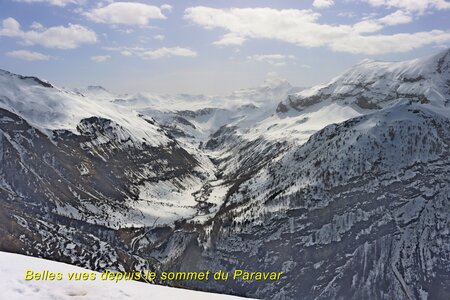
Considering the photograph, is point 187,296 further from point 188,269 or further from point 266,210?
point 266,210

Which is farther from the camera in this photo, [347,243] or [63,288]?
[347,243]

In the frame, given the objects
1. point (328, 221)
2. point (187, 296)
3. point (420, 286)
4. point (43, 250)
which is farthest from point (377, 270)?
point (187, 296)

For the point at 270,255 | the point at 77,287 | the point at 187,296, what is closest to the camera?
the point at 77,287

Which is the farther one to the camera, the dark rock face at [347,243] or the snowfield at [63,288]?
the dark rock face at [347,243]

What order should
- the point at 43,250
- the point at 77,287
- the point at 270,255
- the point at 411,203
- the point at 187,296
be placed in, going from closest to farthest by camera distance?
1. the point at 77,287
2. the point at 187,296
3. the point at 43,250
4. the point at 270,255
5. the point at 411,203

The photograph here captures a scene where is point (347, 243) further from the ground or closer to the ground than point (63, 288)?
closer to the ground

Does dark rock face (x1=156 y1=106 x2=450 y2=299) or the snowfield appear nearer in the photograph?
the snowfield

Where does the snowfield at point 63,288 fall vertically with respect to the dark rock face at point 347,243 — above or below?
above

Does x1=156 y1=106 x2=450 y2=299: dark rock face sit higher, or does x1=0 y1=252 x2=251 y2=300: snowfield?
x1=0 y1=252 x2=251 y2=300: snowfield
